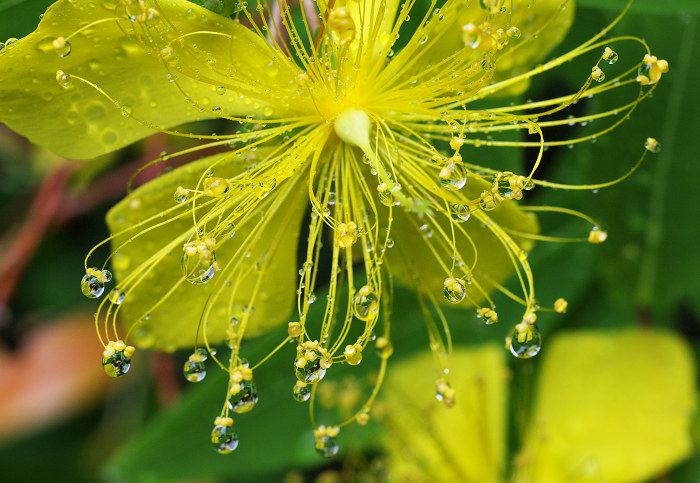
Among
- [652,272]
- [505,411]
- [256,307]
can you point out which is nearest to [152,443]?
[256,307]

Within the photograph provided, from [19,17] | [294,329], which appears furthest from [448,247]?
[19,17]

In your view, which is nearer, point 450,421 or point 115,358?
point 115,358

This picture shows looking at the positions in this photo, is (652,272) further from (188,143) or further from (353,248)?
(188,143)

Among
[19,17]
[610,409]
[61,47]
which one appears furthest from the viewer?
[610,409]

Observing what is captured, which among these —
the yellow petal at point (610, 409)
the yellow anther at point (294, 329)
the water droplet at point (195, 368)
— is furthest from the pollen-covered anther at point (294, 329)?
the yellow petal at point (610, 409)

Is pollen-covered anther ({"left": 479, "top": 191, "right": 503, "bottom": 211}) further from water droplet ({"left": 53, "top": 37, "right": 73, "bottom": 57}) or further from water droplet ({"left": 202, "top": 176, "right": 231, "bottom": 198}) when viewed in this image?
water droplet ({"left": 53, "top": 37, "right": 73, "bottom": 57})

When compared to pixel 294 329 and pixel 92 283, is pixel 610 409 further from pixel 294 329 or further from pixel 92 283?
pixel 92 283
